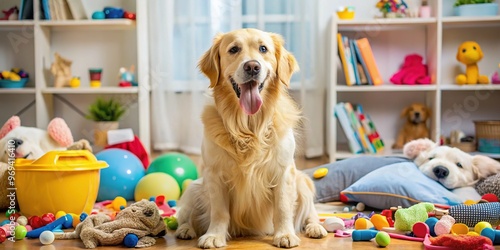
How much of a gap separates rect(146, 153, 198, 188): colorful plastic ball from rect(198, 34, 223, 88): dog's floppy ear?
3.89ft

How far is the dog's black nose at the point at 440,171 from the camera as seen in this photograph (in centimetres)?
260

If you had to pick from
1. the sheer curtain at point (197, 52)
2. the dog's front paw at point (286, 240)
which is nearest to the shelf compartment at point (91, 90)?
the sheer curtain at point (197, 52)

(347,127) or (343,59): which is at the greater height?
(343,59)

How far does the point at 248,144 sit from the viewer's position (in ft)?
6.43

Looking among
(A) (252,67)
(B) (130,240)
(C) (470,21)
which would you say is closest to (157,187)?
(B) (130,240)

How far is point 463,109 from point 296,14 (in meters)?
1.30

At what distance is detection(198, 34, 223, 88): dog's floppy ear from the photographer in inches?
79.7

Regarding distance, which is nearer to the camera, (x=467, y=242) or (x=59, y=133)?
(x=467, y=242)

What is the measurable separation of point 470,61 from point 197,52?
1740mm

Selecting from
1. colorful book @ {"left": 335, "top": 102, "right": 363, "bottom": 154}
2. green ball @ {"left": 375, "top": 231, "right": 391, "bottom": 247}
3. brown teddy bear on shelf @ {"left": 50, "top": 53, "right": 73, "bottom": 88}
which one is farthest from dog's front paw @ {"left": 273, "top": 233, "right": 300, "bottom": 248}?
brown teddy bear on shelf @ {"left": 50, "top": 53, "right": 73, "bottom": 88}

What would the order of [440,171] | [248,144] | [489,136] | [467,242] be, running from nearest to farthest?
[467,242], [248,144], [440,171], [489,136]

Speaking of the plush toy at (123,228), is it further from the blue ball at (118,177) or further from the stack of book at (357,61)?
the stack of book at (357,61)

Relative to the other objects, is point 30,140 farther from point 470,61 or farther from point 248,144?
point 470,61

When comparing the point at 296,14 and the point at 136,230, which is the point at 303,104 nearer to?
the point at 296,14
